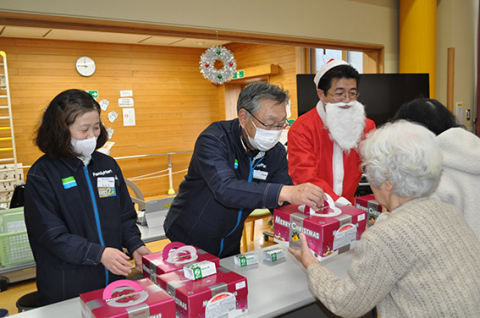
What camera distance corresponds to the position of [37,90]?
6996 mm

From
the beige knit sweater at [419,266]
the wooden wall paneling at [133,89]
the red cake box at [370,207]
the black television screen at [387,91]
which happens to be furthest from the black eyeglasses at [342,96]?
the wooden wall paneling at [133,89]

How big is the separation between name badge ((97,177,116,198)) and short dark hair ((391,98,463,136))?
4.41 feet

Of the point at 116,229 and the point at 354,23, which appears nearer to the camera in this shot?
the point at 116,229

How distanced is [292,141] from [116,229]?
3.86ft

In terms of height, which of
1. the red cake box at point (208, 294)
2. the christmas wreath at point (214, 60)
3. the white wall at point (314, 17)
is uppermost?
the white wall at point (314, 17)

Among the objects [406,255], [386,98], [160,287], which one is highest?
[386,98]

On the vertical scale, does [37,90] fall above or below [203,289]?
above

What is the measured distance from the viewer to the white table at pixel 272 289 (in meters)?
1.39

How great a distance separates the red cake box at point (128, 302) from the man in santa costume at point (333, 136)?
128cm

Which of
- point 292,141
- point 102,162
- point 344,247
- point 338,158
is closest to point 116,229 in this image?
point 102,162

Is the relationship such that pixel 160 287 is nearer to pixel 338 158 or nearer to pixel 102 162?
pixel 102 162

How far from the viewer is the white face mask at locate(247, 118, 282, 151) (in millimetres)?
1772

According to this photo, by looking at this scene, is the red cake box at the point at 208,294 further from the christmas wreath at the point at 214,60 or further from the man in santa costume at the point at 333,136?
the christmas wreath at the point at 214,60

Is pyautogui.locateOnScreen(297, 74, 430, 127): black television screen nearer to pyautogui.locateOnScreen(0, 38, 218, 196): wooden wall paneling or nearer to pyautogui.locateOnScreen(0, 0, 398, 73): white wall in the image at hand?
pyautogui.locateOnScreen(0, 0, 398, 73): white wall
